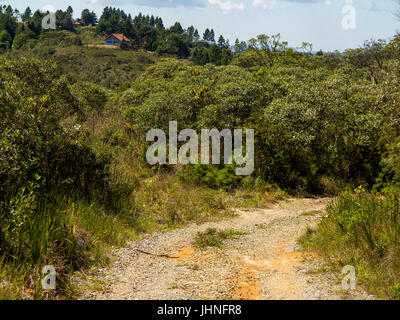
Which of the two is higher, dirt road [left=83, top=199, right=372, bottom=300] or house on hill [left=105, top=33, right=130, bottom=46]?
house on hill [left=105, top=33, right=130, bottom=46]

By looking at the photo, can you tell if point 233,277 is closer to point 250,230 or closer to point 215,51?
point 250,230

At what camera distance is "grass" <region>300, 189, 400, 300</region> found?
4.92 m

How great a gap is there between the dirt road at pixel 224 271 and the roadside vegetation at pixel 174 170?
40 cm

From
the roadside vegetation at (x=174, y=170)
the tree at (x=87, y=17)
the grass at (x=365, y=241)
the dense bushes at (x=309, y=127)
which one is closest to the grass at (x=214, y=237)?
Result: the roadside vegetation at (x=174, y=170)

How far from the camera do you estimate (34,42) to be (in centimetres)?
10850

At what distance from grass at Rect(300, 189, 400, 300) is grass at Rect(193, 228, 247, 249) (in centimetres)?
165

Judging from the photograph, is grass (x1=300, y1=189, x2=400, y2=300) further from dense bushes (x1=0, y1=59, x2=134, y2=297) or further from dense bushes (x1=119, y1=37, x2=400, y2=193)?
dense bushes (x1=119, y1=37, x2=400, y2=193)

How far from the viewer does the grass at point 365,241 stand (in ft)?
16.1

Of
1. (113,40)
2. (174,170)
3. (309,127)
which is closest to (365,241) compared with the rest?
(174,170)

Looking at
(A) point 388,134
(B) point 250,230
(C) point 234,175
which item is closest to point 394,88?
(A) point 388,134

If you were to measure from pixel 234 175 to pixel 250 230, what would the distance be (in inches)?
152

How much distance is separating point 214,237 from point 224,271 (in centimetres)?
181

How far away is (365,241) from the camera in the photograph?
19.6 ft

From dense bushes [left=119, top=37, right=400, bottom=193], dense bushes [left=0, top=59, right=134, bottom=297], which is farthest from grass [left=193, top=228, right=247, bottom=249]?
dense bushes [left=119, top=37, right=400, bottom=193]
